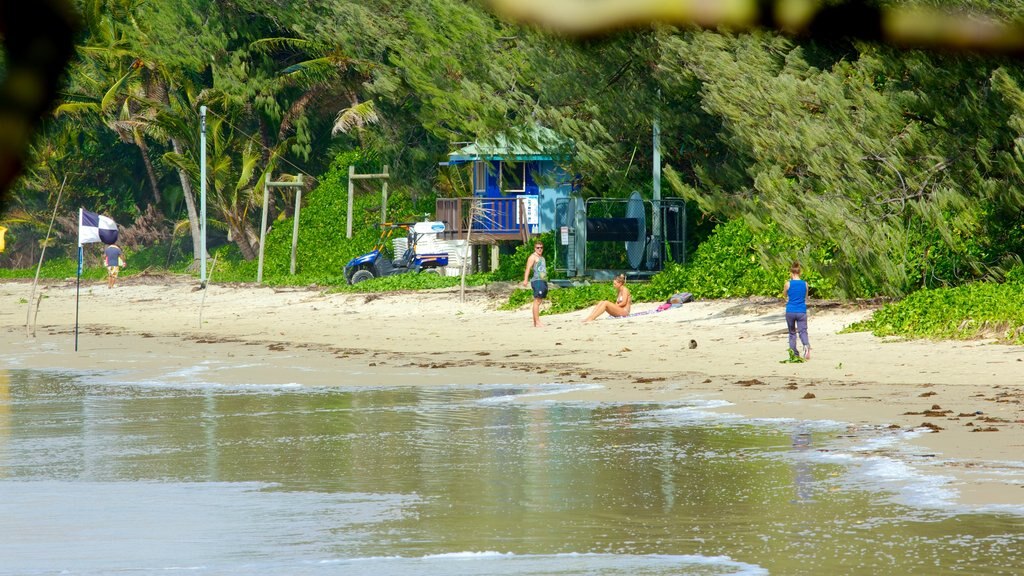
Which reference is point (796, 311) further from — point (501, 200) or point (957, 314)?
point (501, 200)

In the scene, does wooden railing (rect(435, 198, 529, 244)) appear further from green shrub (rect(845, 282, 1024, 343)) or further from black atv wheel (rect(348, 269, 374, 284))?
green shrub (rect(845, 282, 1024, 343))

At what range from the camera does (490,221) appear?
3691 cm

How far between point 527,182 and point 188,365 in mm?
16708

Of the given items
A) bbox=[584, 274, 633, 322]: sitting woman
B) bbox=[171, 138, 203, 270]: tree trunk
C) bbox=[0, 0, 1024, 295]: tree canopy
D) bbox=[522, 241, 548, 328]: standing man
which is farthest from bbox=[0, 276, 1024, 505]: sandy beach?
bbox=[171, 138, 203, 270]: tree trunk

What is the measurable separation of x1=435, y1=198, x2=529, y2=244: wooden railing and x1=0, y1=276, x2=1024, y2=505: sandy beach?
140 inches

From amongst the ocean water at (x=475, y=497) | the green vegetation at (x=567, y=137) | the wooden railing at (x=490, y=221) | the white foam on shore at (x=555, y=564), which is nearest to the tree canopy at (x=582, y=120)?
the green vegetation at (x=567, y=137)

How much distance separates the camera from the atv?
3791 centimetres

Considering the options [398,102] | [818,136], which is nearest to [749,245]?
[818,136]

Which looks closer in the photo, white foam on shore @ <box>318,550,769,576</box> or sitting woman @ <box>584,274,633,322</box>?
white foam on shore @ <box>318,550,769,576</box>

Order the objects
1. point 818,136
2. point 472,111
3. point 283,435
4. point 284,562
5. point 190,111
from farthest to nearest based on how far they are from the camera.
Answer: point 190,111, point 472,111, point 818,136, point 283,435, point 284,562

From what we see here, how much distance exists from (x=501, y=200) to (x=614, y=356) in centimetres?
1533

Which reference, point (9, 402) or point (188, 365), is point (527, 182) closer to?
point (188, 365)

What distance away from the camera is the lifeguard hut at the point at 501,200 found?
35363 mm

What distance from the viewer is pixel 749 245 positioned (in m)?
27.1
